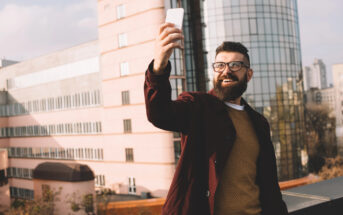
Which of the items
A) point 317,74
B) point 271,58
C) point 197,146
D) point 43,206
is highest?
point 317,74

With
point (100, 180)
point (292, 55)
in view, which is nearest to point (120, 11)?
point (100, 180)

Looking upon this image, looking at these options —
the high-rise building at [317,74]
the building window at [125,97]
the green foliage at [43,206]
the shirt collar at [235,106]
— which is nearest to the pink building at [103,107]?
the building window at [125,97]

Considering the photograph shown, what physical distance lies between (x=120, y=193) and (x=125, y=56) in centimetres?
1332

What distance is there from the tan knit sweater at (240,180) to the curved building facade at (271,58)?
33.0m

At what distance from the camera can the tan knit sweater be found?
2.05 metres

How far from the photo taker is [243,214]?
208 cm

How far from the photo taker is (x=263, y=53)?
1406 inches

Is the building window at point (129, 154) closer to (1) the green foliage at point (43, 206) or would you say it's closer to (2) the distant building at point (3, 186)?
(1) the green foliage at point (43, 206)

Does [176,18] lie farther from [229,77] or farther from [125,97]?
[125,97]

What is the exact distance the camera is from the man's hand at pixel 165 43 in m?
1.61

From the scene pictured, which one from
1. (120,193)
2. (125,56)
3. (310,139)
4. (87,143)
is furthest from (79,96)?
(310,139)

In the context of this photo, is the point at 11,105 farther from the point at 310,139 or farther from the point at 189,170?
the point at 189,170

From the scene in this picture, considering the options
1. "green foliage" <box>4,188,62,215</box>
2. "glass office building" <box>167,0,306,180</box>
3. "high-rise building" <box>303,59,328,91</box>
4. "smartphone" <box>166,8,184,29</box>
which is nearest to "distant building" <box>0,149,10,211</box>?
"green foliage" <box>4,188,62,215</box>

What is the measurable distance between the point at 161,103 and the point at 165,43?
0.31 meters
